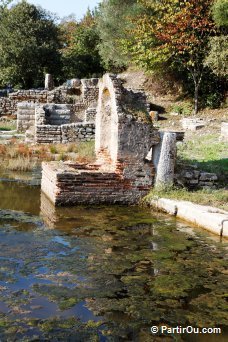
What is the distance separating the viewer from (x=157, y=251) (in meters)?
6.73

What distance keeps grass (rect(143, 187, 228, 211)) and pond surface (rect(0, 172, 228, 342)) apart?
28.8 inches

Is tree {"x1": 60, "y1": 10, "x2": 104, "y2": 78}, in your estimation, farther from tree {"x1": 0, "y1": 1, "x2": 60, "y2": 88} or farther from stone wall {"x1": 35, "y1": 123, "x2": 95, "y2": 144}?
stone wall {"x1": 35, "y1": 123, "x2": 95, "y2": 144}

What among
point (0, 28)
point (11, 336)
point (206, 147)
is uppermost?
point (0, 28)

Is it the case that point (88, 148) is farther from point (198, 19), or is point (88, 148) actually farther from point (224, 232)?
point (198, 19)

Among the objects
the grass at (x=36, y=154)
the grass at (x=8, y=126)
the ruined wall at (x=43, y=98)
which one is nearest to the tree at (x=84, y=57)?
the ruined wall at (x=43, y=98)

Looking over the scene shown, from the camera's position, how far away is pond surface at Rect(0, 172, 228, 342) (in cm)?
446

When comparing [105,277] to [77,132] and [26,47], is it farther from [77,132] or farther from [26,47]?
[26,47]

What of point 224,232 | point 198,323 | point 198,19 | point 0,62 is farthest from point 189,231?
point 0,62

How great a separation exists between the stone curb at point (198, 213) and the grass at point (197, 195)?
8.0 inches

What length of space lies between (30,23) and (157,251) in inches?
1185

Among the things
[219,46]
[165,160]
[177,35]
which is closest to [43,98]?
[177,35]

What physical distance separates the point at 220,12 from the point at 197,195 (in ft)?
51.5

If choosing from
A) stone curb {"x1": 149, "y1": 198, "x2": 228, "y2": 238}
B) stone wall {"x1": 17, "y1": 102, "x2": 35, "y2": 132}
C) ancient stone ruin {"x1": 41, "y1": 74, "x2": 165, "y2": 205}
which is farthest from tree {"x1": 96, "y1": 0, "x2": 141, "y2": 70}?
stone curb {"x1": 149, "y1": 198, "x2": 228, "y2": 238}

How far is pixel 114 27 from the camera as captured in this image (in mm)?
31328
